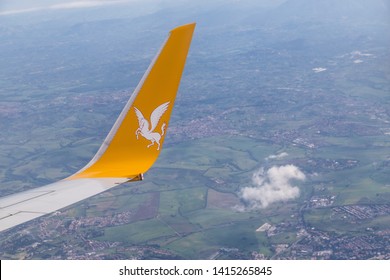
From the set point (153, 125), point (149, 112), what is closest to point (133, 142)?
point (153, 125)

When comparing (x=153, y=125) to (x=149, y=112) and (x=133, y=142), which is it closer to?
(x=149, y=112)

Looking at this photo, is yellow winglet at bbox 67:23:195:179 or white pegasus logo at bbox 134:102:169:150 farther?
white pegasus logo at bbox 134:102:169:150

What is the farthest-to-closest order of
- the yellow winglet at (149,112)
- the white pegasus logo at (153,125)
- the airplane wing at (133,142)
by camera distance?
Result: the white pegasus logo at (153,125)
the yellow winglet at (149,112)
the airplane wing at (133,142)

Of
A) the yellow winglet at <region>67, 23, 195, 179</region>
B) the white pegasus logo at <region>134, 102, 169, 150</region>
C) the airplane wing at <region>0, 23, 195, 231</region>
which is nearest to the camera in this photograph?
the airplane wing at <region>0, 23, 195, 231</region>

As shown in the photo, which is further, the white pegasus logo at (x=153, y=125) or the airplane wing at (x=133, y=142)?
the white pegasus logo at (x=153, y=125)

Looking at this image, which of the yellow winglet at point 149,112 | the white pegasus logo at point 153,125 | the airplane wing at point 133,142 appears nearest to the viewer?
the airplane wing at point 133,142

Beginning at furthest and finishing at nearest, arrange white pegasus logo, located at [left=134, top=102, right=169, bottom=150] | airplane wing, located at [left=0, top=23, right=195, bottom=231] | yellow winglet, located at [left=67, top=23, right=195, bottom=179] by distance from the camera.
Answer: white pegasus logo, located at [left=134, top=102, right=169, bottom=150] < yellow winglet, located at [left=67, top=23, right=195, bottom=179] < airplane wing, located at [left=0, top=23, right=195, bottom=231]
